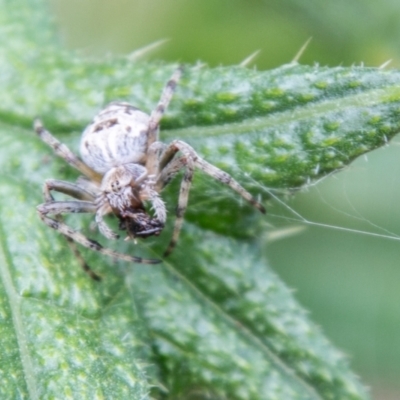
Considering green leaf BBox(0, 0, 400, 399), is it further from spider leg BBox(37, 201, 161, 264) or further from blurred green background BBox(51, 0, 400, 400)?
blurred green background BBox(51, 0, 400, 400)

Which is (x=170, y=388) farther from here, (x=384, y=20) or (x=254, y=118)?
(x=384, y=20)

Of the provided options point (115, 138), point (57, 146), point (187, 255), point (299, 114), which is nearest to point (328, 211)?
point (187, 255)

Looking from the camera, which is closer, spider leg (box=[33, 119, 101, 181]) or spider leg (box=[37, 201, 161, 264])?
spider leg (box=[37, 201, 161, 264])

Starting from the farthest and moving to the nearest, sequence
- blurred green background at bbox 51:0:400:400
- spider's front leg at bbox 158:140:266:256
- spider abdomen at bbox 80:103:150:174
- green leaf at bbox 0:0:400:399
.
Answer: blurred green background at bbox 51:0:400:400, spider abdomen at bbox 80:103:150:174, spider's front leg at bbox 158:140:266:256, green leaf at bbox 0:0:400:399

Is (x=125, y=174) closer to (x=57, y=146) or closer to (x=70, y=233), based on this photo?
(x=57, y=146)

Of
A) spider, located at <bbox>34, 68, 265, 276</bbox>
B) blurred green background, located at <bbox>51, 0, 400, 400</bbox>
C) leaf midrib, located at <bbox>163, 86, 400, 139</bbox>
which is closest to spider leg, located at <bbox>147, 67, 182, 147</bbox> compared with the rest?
spider, located at <bbox>34, 68, 265, 276</bbox>

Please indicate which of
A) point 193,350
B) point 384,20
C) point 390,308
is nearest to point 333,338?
point 390,308

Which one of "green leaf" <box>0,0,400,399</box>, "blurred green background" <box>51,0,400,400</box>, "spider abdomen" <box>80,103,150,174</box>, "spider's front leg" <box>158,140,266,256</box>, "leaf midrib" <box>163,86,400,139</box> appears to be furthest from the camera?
"blurred green background" <box>51,0,400,400</box>

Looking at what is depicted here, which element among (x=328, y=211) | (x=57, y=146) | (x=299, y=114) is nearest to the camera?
(x=299, y=114)
